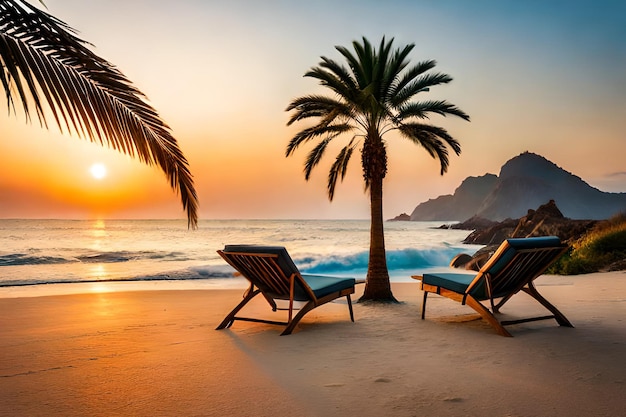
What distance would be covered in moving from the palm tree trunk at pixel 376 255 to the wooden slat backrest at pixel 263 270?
3731 millimetres

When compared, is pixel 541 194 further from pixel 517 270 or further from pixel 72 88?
pixel 72 88

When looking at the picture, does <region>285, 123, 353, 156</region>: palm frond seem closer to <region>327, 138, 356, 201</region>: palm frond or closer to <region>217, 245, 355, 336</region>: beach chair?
<region>327, 138, 356, 201</region>: palm frond

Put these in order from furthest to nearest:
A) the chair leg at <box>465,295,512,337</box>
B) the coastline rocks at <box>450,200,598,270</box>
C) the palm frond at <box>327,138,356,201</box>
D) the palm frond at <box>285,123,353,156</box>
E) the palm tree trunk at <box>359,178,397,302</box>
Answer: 1. the coastline rocks at <box>450,200,598,270</box>
2. the palm frond at <box>327,138,356,201</box>
3. the palm frond at <box>285,123,353,156</box>
4. the palm tree trunk at <box>359,178,397,302</box>
5. the chair leg at <box>465,295,512,337</box>

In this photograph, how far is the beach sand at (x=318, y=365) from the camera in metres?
3.24

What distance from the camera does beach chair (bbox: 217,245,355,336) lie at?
Answer: 18.5 feet

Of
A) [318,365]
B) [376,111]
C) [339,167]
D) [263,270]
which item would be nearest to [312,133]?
[339,167]

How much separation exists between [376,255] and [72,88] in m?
7.50

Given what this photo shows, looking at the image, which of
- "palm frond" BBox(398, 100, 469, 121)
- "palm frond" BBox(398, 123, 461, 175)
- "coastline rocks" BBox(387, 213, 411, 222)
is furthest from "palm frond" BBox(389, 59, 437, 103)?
"coastline rocks" BBox(387, 213, 411, 222)

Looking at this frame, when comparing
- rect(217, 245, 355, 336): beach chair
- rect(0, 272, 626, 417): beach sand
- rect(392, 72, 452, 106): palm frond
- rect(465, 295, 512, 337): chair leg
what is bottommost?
rect(0, 272, 626, 417): beach sand

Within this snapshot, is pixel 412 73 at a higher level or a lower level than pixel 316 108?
higher

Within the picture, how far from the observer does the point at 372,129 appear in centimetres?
981

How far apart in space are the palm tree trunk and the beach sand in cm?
200

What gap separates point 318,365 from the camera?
4312 mm

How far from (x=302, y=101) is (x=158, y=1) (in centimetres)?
394
